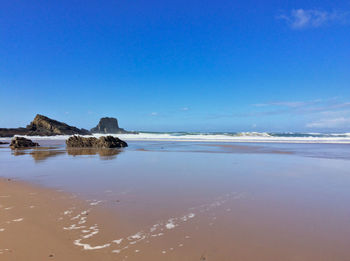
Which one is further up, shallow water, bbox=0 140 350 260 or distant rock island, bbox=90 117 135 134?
distant rock island, bbox=90 117 135 134

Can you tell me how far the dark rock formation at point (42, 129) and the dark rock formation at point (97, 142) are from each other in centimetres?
3329

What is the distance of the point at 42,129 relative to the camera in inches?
2114

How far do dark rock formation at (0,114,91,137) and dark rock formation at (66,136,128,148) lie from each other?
109ft

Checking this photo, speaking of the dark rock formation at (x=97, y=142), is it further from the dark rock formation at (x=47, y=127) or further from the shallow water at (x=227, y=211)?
the dark rock formation at (x=47, y=127)

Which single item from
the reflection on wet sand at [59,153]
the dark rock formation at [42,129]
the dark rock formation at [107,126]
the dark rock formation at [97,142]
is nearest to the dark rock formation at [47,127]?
the dark rock formation at [42,129]

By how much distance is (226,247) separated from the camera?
290cm

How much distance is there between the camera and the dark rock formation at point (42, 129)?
164 ft

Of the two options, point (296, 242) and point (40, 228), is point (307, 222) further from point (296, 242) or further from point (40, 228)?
point (40, 228)

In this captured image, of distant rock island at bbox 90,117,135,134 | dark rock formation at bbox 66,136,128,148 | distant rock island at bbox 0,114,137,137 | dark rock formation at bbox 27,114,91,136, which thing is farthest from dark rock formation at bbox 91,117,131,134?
dark rock formation at bbox 66,136,128,148

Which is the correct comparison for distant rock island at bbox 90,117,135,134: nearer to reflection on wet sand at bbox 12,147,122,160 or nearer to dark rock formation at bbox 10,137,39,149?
dark rock formation at bbox 10,137,39,149

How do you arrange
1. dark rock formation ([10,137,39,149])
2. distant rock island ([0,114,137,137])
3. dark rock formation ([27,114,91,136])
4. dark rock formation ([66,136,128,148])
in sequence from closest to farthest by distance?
dark rock formation ([10,137,39,149])
dark rock formation ([66,136,128,148])
distant rock island ([0,114,137,137])
dark rock formation ([27,114,91,136])

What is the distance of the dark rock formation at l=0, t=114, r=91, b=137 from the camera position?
1966 inches

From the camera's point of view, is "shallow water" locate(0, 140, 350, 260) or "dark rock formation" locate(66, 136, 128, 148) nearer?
"shallow water" locate(0, 140, 350, 260)

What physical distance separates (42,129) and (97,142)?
131ft
